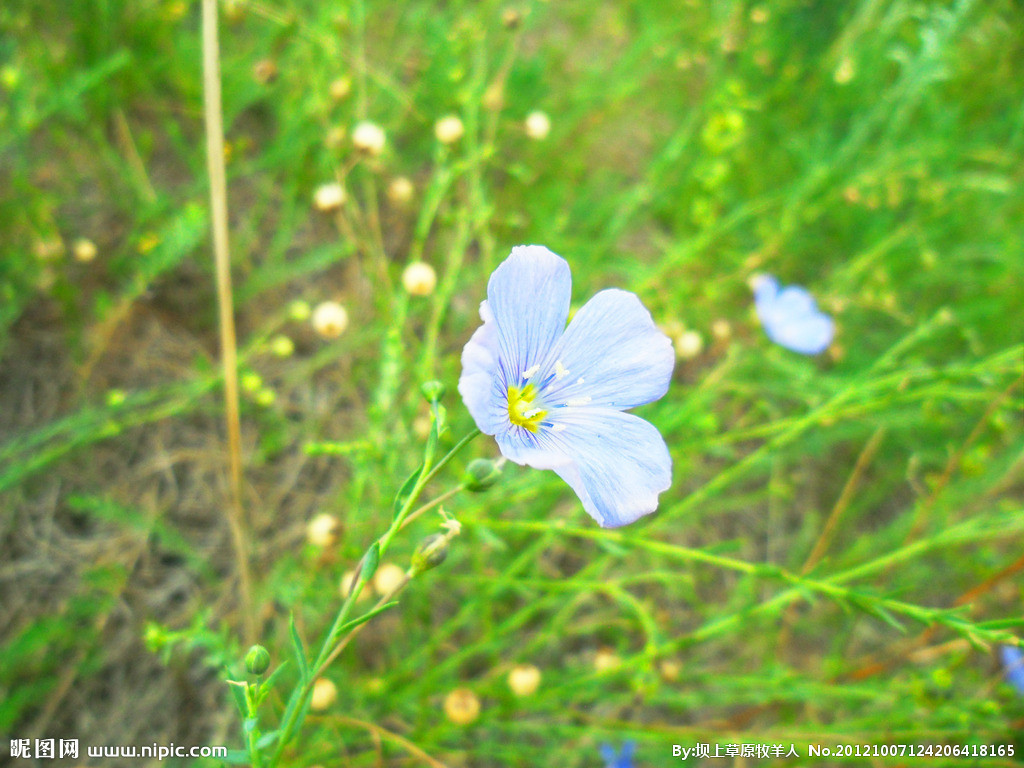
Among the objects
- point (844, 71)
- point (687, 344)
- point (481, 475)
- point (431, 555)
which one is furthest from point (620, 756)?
point (844, 71)

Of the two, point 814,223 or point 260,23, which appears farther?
point 814,223

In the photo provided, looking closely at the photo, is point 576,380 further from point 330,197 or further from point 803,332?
point 803,332

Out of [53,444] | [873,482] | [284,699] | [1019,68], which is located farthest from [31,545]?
[1019,68]

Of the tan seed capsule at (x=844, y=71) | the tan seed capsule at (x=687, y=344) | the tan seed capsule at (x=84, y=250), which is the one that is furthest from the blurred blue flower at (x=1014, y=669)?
the tan seed capsule at (x=84, y=250)

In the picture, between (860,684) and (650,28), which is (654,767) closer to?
(860,684)

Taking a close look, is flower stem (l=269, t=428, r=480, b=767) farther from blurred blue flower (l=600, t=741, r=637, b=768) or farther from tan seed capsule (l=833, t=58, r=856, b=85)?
Result: tan seed capsule (l=833, t=58, r=856, b=85)

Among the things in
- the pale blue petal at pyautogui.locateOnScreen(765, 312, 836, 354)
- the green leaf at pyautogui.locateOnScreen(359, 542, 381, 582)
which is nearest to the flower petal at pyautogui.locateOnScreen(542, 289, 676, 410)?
the green leaf at pyautogui.locateOnScreen(359, 542, 381, 582)

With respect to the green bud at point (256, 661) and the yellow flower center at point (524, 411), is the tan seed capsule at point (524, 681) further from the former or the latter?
the green bud at point (256, 661)

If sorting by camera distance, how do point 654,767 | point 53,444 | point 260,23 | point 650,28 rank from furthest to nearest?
point 650,28, point 260,23, point 654,767, point 53,444
